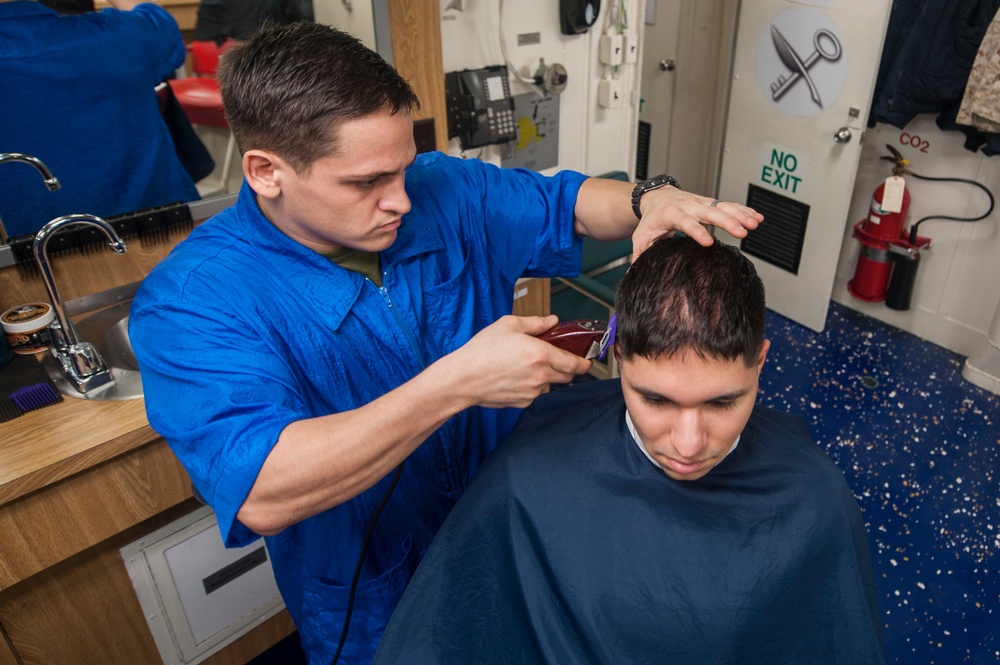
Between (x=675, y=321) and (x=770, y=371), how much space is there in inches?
95.2

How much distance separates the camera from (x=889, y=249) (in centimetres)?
332

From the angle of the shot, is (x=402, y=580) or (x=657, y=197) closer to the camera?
(x=657, y=197)

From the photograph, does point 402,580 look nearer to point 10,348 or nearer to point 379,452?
point 379,452

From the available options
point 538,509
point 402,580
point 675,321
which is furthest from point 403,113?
point 402,580

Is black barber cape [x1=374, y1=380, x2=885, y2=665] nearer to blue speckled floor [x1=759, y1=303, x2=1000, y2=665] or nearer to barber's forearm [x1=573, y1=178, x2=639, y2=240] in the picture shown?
barber's forearm [x1=573, y1=178, x2=639, y2=240]

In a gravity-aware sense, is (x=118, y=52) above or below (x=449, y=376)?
above

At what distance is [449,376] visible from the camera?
96cm

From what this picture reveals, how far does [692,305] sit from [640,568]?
48 centimetres

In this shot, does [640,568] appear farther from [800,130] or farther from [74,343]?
[800,130]

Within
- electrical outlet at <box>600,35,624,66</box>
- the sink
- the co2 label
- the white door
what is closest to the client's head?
the sink

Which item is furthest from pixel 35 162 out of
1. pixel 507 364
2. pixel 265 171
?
pixel 507 364

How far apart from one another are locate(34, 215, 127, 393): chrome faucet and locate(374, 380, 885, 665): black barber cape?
948 mm

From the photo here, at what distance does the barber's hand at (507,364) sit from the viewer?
959mm

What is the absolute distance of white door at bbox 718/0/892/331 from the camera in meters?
2.97
